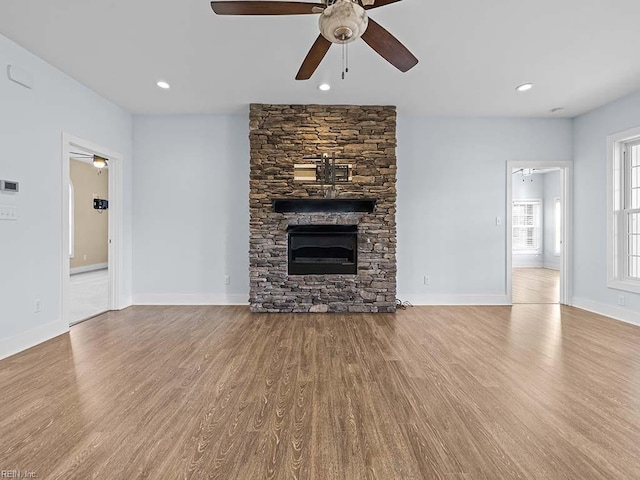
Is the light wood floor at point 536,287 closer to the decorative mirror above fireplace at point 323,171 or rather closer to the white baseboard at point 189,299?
the decorative mirror above fireplace at point 323,171

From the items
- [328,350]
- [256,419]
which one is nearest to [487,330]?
[328,350]

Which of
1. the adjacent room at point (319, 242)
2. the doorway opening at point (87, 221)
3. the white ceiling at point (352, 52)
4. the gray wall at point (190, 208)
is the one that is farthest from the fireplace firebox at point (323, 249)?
the doorway opening at point (87, 221)

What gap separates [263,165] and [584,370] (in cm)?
395

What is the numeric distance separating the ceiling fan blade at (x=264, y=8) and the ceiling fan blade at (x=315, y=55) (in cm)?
26

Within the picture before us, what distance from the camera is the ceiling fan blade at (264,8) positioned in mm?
1842

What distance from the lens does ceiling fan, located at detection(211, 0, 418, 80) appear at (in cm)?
174

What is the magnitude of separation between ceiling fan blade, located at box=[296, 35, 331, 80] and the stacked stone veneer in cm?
198

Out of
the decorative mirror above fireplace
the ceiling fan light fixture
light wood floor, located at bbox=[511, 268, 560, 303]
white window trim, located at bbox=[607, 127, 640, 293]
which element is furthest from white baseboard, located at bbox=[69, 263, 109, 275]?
white window trim, located at bbox=[607, 127, 640, 293]

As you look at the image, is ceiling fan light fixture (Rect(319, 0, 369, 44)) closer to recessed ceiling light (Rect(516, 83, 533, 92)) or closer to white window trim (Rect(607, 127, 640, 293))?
recessed ceiling light (Rect(516, 83, 533, 92))

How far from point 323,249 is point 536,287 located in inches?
181

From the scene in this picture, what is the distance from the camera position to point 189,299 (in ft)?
16.3

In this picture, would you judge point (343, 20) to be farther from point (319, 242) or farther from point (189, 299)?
point (189, 299)

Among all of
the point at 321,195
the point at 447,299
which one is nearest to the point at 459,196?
the point at 447,299

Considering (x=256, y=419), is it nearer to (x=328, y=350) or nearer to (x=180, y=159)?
(x=328, y=350)
